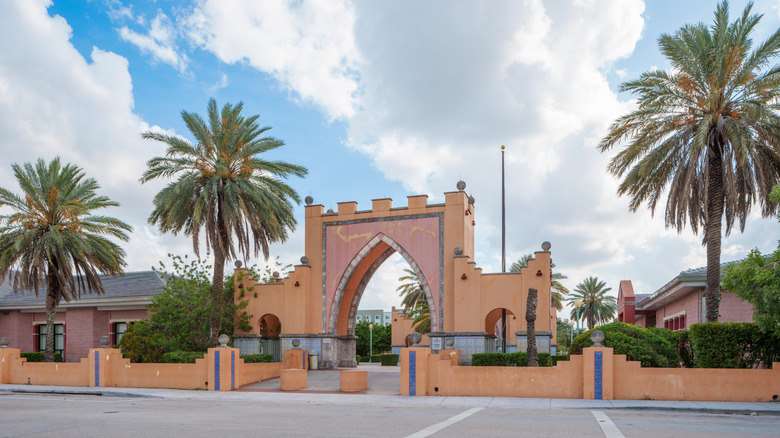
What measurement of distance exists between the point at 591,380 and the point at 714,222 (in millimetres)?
7214

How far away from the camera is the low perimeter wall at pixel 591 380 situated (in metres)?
18.3

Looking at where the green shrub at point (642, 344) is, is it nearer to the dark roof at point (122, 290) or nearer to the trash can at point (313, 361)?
the trash can at point (313, 361)

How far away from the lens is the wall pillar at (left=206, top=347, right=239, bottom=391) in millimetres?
23156

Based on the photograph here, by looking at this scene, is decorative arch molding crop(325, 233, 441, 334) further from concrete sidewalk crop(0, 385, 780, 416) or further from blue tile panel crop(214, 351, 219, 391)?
concrete sidewalk crop(0, 385, 780, 416)

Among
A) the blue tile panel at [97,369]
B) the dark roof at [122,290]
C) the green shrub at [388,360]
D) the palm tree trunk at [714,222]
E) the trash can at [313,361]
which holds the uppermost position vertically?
the palm tree trunk at [714,222]

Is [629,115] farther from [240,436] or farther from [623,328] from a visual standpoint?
[240,436]

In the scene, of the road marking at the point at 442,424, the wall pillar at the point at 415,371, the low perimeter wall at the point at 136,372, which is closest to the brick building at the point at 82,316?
the low perimeter wall at the point at 136,372

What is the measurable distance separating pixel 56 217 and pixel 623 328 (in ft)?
80.6

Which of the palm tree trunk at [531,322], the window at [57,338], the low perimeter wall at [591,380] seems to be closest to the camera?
the low perimeter wall at [591,380]

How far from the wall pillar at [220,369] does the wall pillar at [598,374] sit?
488 inches

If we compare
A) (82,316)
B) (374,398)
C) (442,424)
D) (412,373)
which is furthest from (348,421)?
(82,316)

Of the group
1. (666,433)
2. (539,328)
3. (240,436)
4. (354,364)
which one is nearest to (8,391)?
(354,364)

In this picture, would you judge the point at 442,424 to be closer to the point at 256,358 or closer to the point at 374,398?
the point at 374,398

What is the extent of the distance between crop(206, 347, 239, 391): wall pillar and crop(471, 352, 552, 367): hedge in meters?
9.16
